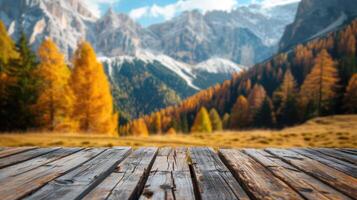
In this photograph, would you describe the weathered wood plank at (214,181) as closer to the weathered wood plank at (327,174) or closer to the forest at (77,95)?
the weathered wood plank at (327,174)

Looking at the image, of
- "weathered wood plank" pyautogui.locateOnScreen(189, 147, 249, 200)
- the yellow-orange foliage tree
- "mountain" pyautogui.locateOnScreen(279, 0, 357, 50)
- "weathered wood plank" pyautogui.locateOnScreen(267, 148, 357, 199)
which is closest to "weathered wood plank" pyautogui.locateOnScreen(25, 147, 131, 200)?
"weathered wood plank" pyautogui.locateOnScreen(189, 147, 249, 200)

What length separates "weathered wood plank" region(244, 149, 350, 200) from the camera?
5.14ft

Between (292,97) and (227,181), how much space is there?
5082 centimetres

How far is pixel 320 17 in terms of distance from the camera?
186 m

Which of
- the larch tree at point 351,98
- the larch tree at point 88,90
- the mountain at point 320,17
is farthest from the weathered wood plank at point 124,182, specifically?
the mountain at point 320,17

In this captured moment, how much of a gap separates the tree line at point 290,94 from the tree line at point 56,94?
29.0 metres

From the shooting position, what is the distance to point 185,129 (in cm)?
6362

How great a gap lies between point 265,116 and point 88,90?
39.0m

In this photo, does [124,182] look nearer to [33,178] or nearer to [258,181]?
[33,178]

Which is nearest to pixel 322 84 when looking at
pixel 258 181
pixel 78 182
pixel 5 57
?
pixel 5 57

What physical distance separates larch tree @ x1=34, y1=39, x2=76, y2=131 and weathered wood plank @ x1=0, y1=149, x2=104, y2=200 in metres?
20.5

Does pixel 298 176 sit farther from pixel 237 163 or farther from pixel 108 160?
pixel 108 160

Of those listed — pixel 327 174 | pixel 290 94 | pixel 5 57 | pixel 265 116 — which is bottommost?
pixel 327 174

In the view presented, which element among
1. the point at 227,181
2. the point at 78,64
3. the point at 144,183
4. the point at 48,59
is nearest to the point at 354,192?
the point at 227,181
